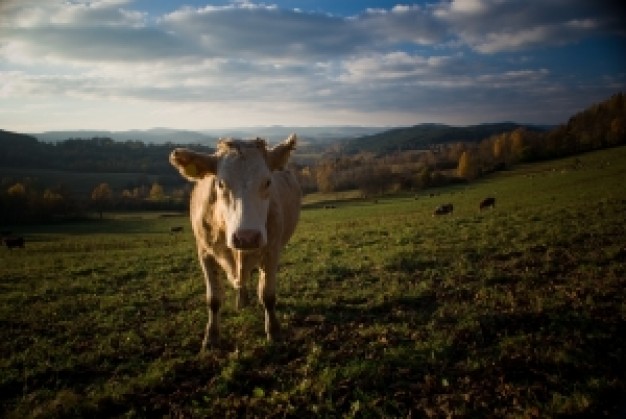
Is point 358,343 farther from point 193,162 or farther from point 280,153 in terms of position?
point 193,162

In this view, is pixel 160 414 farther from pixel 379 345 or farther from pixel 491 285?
pixel 491 285

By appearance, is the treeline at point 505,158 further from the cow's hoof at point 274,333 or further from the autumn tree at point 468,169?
the cow's hoof at point 274,333

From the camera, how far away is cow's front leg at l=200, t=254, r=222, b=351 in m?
6.86

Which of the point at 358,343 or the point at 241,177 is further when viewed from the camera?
the point at 358,343

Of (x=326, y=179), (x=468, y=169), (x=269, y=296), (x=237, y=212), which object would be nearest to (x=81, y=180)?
(x=326, y=179)

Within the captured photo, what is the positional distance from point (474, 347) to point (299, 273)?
A: 263 inches

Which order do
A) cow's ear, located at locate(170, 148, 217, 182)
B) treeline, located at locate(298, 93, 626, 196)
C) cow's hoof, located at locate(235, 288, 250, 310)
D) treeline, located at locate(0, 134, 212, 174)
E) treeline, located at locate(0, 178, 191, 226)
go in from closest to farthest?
cow's ear, located at locate(170, 148, 217, 182) < cow's hoof, located at locate(235, 288, 250, 310) < treeline, located at locate(0, 178, 191, 226) < treeline, located at locate(298, 93, 626, 196) < treeline, located at locate(0, 134, 212, 174)

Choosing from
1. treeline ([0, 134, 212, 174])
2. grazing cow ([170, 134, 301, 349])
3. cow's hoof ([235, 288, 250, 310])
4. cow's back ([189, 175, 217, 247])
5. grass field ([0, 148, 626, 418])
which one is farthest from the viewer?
treeline ([0, 134, 212, 174])

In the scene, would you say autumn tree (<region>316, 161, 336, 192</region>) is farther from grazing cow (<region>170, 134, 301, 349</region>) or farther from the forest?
grazing cow (<region>170, 134, 301, 349</region>)

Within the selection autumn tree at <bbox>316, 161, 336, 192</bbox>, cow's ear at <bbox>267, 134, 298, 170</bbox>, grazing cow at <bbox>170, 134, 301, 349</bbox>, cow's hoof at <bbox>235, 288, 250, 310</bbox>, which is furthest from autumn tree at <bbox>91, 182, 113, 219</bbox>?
cow's ear at <bbox>267, 134, 298, 170</bbox>

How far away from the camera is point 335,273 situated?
450 inches

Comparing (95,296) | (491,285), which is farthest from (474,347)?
(95,296)

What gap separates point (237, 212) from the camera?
5191mm

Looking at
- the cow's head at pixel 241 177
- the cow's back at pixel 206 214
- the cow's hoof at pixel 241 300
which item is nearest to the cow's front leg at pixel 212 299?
the cow's back at pixel 206 214
